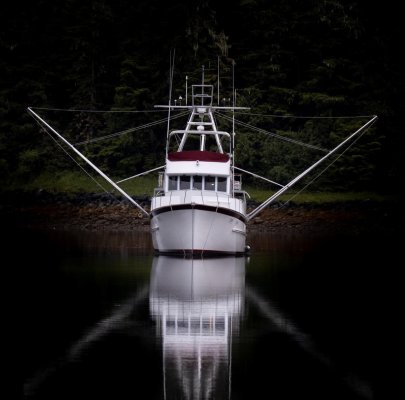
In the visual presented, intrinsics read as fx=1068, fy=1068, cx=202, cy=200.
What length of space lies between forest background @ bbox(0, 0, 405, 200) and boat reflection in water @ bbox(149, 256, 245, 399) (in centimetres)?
3167

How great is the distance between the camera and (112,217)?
5541 cm

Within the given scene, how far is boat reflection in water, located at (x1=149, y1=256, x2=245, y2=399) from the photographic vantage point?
12828 mm

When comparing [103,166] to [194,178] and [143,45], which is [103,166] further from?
[194,178]

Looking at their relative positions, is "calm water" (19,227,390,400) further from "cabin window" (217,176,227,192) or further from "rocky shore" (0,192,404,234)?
"rocky shore" (0,192,404,234)

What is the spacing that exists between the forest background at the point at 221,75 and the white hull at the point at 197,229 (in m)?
25.9

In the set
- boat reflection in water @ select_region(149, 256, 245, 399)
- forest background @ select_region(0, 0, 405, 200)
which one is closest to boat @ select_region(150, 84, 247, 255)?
boat reflection in water @ select_region(149, 256, 245, 399)

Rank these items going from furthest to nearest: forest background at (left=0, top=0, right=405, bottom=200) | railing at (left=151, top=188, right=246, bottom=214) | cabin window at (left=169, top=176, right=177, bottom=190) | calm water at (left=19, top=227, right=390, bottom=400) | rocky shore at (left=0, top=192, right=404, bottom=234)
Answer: forest background at (left=0, top=0, right=405, bottom=200), rocky shore at (left=0, top=192, right=404, bottom=234), cabin window at (left=169, top=176, right=177, bottom=190), railing at (left=151, top=188, right=246, bottom=214), calm water at (left=19, top=227, right=390, bottom=400)

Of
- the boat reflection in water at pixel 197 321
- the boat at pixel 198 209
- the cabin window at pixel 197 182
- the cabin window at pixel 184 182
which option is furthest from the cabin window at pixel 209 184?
the boat reflection in water at pixel 197 321

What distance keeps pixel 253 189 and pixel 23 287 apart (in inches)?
1479

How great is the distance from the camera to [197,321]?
18219 mm

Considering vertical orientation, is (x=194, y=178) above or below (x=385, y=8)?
below

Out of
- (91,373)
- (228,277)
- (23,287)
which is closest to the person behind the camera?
(91,373)

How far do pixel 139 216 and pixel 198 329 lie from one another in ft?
127

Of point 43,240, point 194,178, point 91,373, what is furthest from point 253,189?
point 91,373
